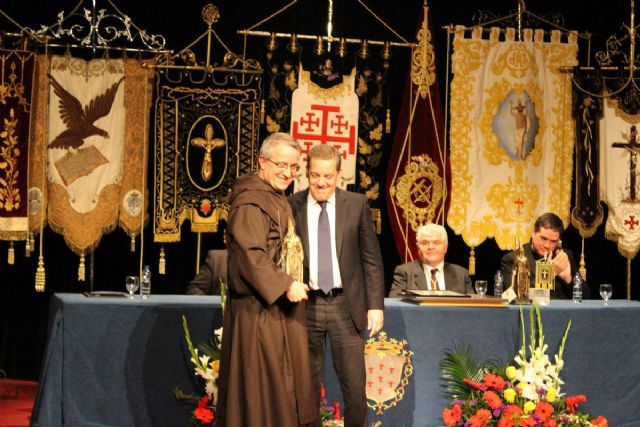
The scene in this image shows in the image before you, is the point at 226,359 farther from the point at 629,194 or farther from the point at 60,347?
the point at 629,194

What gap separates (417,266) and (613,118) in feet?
8.25

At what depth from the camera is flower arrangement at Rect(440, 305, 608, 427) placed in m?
5.10

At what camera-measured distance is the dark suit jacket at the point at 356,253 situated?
470 centimetres

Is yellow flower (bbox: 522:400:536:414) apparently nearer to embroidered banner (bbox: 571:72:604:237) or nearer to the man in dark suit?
the man in dark suit

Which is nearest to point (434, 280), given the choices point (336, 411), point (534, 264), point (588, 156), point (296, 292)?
point (534, 264)

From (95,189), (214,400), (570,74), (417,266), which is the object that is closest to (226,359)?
(214,400)

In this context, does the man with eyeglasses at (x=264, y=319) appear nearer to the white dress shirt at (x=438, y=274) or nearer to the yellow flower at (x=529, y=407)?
the yellow flower at (x=529, y=407)

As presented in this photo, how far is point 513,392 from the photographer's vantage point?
16.9 feet

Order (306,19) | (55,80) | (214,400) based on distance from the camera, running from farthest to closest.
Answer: (306,19) < (55,80) < (214,400)

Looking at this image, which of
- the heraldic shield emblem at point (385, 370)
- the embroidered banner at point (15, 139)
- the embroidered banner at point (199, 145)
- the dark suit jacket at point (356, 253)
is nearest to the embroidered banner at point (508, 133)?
the embroidered banner at point (199, 145)

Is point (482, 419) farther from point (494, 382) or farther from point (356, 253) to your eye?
point (356, 253)

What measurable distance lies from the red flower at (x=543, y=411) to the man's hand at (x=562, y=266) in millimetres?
1304

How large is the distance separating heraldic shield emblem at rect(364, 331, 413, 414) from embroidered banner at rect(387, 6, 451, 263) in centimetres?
249

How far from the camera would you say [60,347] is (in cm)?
494
